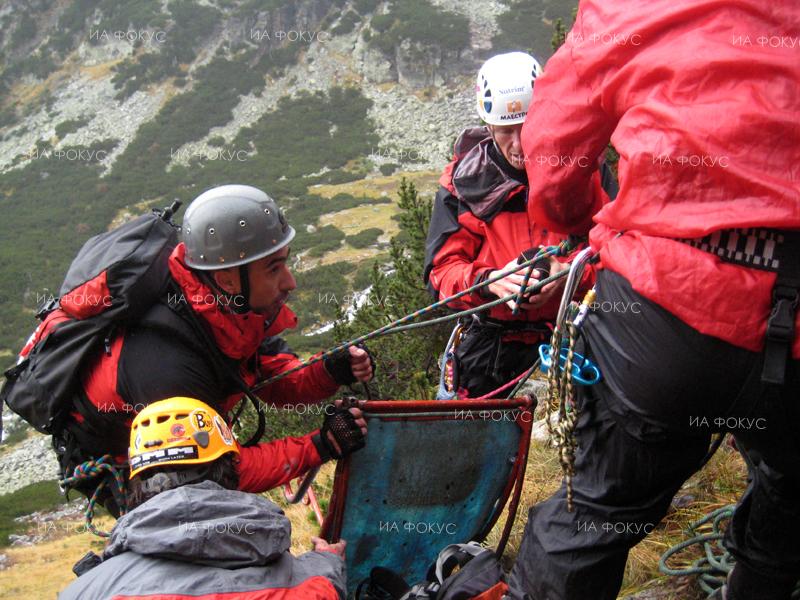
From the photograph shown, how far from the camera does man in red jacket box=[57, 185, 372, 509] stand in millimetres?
3045

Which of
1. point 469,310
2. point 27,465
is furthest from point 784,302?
point 27,465

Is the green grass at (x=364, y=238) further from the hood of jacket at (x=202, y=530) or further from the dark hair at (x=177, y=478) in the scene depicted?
the hood of jacket at (x=202, y=530)

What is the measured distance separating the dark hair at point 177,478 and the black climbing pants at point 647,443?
111 centimetres

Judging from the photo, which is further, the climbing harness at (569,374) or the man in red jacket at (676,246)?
the climbing harness at (569,374)

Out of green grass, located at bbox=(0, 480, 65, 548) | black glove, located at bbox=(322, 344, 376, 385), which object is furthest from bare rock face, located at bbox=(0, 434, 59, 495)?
black glove, located at bbox=(322, 344, 376, 385)

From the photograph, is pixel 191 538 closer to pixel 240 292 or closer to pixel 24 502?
pixel 240 292

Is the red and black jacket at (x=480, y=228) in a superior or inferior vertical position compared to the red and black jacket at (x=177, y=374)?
superior

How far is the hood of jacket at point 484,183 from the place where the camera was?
3.39m

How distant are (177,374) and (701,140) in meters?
2.13

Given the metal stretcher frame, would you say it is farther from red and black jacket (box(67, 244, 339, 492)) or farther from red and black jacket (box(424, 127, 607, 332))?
red and black jacket (box(424, 127, 607, 332))

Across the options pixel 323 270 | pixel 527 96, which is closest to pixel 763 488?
pixel 527 96

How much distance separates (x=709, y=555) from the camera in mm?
3031

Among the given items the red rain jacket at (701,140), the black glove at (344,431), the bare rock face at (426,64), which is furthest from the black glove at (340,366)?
the bare rock face at (426,64)

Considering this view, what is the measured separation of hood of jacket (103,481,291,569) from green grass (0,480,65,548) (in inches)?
612
